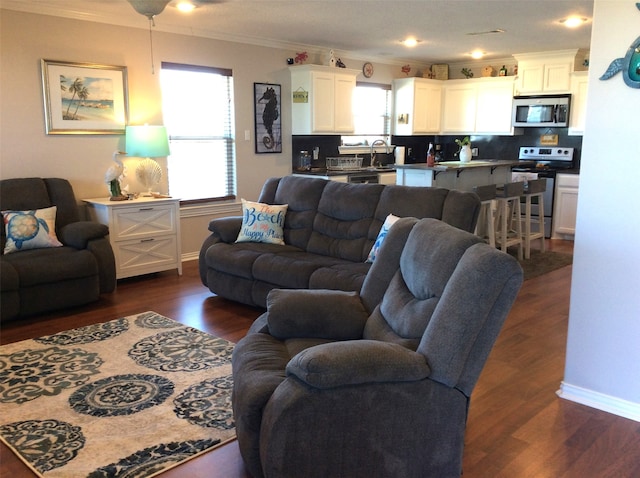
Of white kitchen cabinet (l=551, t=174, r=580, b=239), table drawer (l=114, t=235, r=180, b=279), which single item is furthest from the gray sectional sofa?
white kitchen cabinet (l=551, t=174, r=580, b=239)

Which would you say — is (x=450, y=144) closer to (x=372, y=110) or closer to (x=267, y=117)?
(x=372, y=110)

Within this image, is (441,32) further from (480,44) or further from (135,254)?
(135,254)

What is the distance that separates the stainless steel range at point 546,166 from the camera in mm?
7328

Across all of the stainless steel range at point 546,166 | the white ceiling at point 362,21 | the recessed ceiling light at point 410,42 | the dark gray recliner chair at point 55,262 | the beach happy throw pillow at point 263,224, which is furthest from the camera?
the stainless steel range at point 546,166

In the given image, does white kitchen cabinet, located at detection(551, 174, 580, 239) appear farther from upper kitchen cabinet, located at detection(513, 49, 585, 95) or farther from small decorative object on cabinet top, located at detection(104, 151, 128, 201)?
small decorative object on cabinet top, located at detection(104, 151, 128, 201)

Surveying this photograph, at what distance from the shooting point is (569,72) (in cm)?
717

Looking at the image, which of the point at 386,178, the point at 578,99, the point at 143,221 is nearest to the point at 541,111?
the point at 578,99

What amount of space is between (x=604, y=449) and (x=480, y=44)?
5424mm

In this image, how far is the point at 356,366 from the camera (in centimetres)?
183

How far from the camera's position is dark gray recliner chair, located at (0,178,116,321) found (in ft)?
13.1

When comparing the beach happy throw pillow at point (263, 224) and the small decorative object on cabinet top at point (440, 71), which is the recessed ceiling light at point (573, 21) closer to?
the small decorative object on cabinet top at point (440, 71)

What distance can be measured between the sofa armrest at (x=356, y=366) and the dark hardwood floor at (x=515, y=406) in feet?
2.30

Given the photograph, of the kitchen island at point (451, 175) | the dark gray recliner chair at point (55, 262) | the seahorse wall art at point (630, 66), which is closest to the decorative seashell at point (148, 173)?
the dark gray recliner chair at point (55, 262)

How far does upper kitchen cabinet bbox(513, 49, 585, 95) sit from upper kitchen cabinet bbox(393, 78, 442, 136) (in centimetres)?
124
